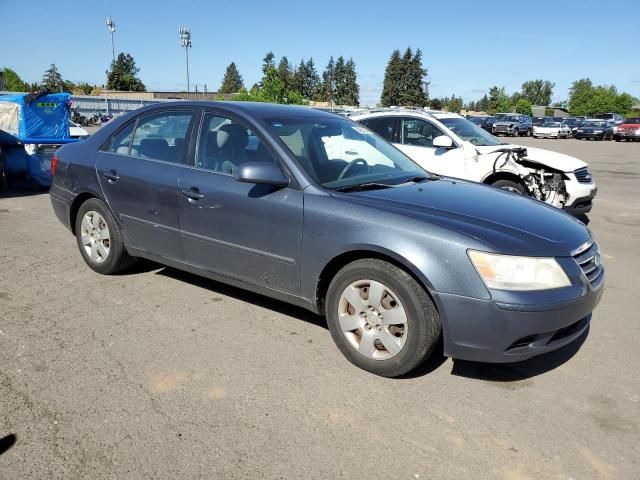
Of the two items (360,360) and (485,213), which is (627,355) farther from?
(360,360)

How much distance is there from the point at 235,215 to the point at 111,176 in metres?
1.55

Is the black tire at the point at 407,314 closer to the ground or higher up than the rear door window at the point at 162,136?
closer to the ground

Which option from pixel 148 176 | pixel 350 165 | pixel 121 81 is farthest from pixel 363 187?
pixel 121 81

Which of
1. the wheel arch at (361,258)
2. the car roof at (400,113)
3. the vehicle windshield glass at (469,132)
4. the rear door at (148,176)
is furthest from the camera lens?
the car roof at (400,113)

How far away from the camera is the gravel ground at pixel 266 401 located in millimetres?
2566

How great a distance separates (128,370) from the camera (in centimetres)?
340

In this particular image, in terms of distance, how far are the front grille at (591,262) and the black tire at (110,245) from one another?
3.70 meters

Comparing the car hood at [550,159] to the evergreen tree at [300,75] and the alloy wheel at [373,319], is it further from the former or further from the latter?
the evergreen tree at [300,75]

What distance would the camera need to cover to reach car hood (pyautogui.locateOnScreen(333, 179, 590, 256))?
10.2 feet

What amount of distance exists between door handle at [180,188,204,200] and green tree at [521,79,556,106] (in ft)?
557

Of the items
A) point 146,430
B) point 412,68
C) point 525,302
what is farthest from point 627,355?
point 412,68

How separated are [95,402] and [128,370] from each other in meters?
0.38

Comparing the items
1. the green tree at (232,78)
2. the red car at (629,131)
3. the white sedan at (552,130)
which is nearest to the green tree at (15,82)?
the white sedan at (552,130)

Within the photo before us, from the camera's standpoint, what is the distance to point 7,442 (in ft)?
8.72
